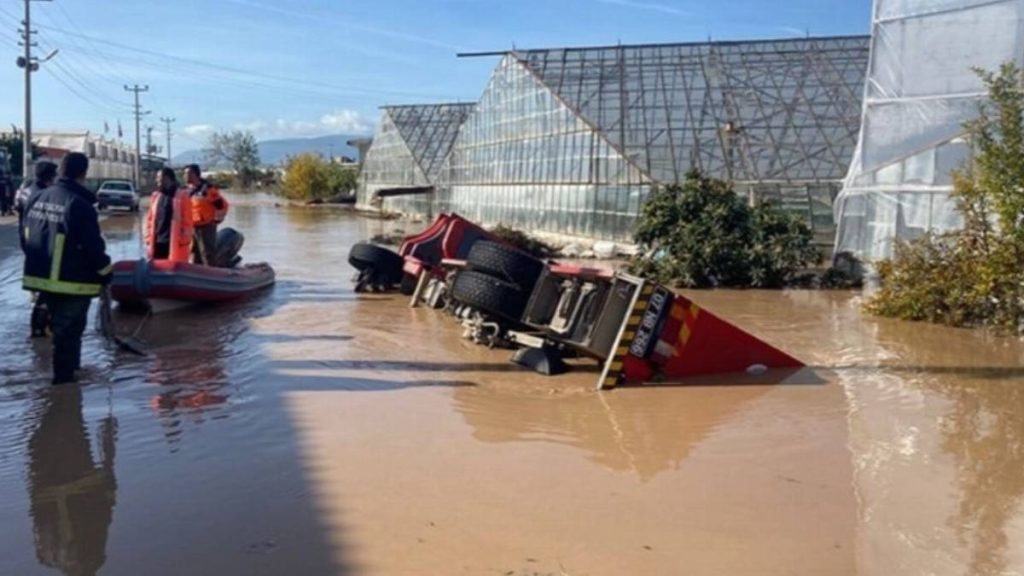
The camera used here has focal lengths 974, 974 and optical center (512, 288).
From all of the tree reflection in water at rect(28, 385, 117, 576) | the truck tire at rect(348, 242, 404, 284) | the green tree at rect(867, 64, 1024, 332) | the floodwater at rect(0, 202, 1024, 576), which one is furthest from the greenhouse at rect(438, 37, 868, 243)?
the tree reflection in water at rect(28, 385, 117, 576)

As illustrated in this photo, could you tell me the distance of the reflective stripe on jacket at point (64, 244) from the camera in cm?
812

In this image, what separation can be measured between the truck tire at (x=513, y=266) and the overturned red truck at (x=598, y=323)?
0.04 feet

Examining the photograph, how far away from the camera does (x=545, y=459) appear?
22.4ft

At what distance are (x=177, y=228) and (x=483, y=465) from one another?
7.88 m

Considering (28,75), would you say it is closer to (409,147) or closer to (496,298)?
(409,147)

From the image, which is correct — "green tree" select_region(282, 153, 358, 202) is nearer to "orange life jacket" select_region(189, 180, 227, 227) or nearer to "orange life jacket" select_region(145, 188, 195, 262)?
"orange life jacket" select_region(189, 180, 227, 227)

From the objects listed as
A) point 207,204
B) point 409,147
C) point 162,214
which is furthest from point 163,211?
point 409,147

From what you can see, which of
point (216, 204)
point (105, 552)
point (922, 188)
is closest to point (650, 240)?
point (922, 188)

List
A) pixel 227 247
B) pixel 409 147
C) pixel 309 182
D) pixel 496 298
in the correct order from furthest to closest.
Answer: pixel 309 182, pixel 409 147, pixel 227 247, pixel 496 298

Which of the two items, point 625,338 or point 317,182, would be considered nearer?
point 625,338

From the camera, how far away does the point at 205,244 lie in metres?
15.1

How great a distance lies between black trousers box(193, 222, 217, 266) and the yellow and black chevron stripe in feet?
26.8

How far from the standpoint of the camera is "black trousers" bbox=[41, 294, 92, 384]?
26.8 feet

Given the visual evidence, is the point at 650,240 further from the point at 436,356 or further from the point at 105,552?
the point at 105,552
